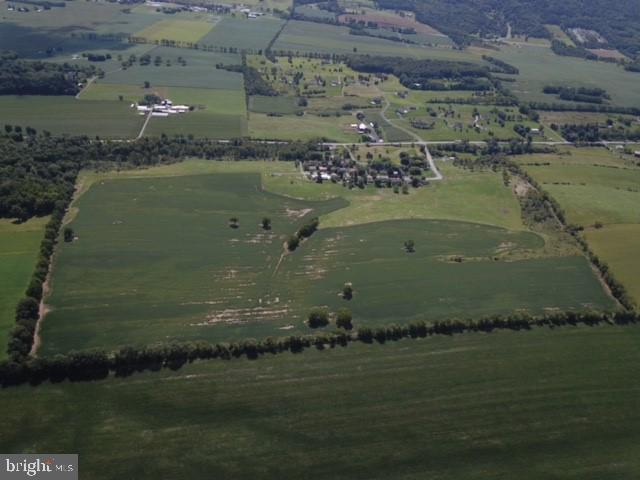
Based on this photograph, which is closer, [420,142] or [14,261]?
[14,261]

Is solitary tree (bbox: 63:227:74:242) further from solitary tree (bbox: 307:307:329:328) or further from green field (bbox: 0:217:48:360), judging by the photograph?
solitary tree (bbox: 307:307:329:328)

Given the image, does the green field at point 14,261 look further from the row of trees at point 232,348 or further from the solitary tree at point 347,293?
the solitary tree at point 347,293

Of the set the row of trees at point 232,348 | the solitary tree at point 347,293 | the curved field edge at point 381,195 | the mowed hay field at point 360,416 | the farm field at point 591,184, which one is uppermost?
the farm field at point 591,184

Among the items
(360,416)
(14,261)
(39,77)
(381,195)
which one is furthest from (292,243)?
(39,77)

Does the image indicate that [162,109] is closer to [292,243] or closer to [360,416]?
[292,243]

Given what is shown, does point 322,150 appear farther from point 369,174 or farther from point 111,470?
point 111,470

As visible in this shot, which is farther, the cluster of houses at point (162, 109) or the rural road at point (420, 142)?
the cluster of houses at point (162, 109)

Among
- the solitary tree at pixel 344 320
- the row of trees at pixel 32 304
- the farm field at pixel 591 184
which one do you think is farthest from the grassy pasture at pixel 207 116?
the farm field at pixel 591 184
